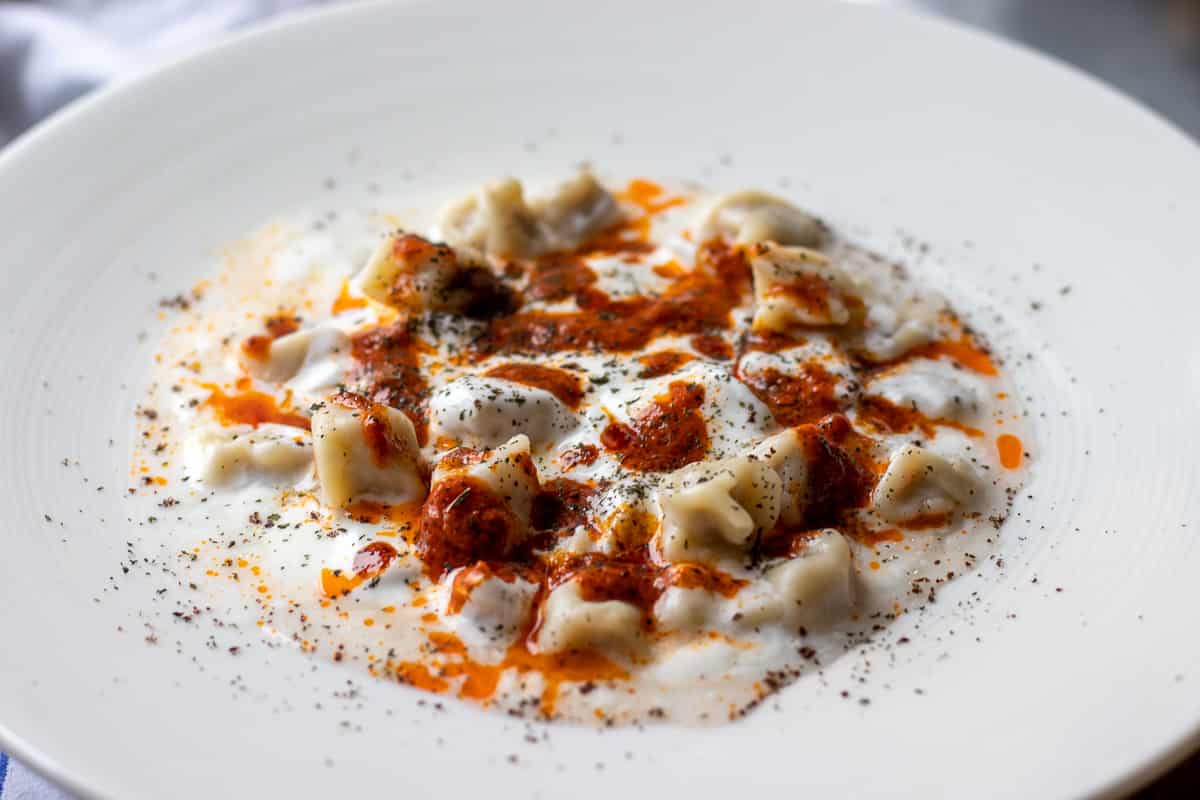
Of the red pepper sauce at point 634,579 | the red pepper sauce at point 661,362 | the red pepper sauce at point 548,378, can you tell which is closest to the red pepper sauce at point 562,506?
the red pepper sauce at point 634,579

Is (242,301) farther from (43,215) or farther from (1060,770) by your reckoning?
(1060,770)

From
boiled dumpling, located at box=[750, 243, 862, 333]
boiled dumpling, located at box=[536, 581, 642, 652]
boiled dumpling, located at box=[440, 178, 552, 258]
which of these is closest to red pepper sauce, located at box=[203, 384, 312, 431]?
boiled dumpling, located at box=[440, 178, 552, 258]

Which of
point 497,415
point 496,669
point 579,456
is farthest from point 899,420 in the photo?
point 496,669

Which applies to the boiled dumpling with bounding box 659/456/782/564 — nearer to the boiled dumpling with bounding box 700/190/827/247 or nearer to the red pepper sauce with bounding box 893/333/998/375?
the red pepper sauce with bounding box 893/333/998/375

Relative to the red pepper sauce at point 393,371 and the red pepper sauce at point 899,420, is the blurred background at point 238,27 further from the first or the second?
the red pepper sauce at point 393,371

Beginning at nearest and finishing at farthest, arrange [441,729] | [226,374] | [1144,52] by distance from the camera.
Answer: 1. [441,729]
2. [226,374]
3. [1144,52]

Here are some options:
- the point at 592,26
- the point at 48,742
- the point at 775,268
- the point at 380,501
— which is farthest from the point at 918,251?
the point at 48,742

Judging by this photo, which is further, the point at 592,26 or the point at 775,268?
the point at 592,26
